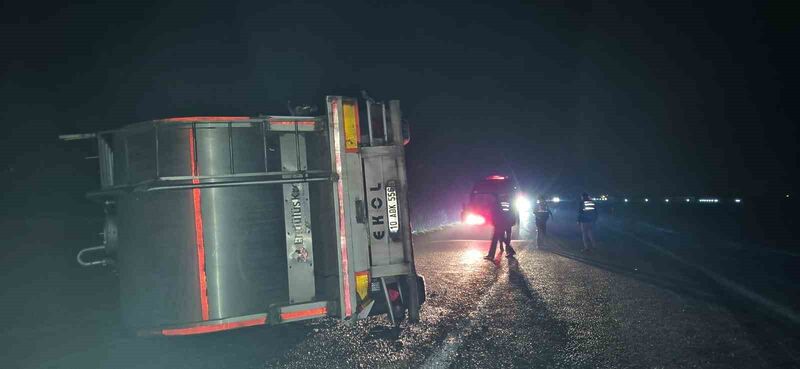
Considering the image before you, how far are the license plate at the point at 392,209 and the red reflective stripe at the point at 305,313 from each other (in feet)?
3.78

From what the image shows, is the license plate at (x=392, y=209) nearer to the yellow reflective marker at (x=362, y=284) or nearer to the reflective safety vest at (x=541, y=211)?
the yellow reflective marker at (x=362, y=284)

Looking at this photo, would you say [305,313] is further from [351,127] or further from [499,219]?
[499,219]

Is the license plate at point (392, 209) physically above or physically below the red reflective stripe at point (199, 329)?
above

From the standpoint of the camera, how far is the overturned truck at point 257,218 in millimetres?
5316

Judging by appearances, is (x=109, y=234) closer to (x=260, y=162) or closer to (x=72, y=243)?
(x=260, y=162)

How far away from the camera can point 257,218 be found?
5.58 metres

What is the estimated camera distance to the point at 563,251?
47.0 feet

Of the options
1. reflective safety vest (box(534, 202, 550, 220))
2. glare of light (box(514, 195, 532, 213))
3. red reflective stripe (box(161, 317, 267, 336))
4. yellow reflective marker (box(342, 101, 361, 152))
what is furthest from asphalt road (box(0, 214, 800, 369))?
glare of light (box(514, 195, 532, 213))

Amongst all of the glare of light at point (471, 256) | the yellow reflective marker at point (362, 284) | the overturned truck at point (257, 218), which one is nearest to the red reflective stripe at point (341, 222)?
the overturned truck at point (257, 218)

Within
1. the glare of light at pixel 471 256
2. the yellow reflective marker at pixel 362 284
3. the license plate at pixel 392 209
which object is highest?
the license plate at pixel 392 209

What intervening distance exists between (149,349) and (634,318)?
5792mm

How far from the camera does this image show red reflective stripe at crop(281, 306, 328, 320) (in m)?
5.57

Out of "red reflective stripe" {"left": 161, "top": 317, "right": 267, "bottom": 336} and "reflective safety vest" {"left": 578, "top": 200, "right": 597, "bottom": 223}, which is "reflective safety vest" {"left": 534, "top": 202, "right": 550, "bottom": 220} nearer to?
"reflective safety vest" {"left": 578, "top": 200, "right": 597, "bottom": 223}

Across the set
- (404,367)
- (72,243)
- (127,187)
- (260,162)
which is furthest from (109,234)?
(72,243)
